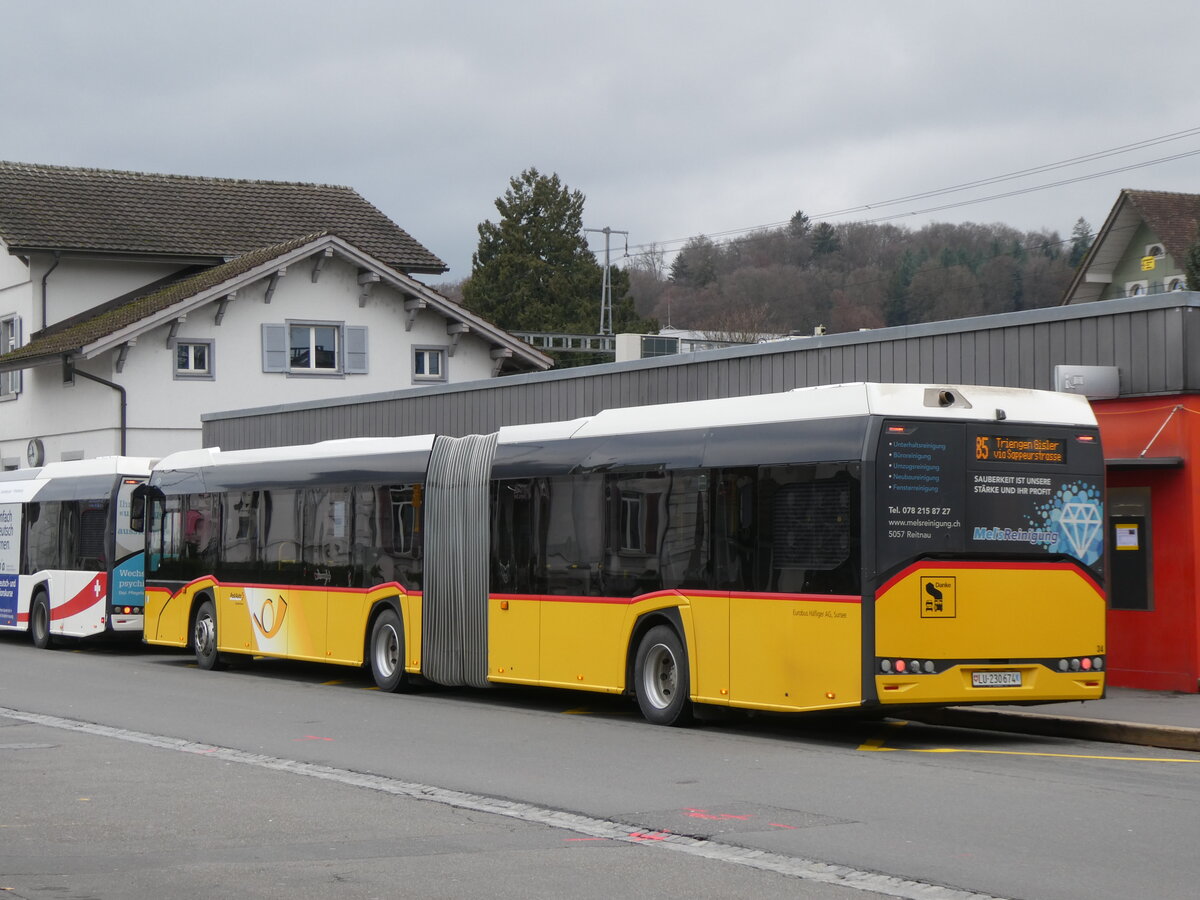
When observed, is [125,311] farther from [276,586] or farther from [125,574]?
[276,586]

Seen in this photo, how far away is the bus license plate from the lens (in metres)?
13.8

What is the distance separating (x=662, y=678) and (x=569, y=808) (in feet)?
18.3

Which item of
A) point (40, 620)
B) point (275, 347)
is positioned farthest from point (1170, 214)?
point (40, 620)

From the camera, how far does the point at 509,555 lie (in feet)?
59.5

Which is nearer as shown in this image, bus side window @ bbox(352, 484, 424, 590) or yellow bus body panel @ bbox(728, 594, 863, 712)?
yellow bus body panel @ bbox(728, 594, 863, 712)

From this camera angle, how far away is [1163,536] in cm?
1752

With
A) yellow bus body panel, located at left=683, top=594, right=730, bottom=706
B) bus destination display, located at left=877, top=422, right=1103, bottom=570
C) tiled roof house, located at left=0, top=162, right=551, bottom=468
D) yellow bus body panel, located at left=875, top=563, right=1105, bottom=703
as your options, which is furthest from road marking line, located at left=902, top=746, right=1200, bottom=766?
tiled roof house, located at left=0, top=162, right=551, bottom=468

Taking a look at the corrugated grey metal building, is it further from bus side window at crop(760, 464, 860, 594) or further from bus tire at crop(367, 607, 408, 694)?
bus tire at crop(367, 607, 408, 694)

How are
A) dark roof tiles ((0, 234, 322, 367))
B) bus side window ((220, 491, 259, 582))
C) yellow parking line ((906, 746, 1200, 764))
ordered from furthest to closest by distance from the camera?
dark roof tiles ((0, 234, 322, 367)) → bus side window ((220, 491, 259, 582)) → yellow parking line ((906, 746, 1200, 764))

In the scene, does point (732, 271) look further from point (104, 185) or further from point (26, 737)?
point (26, 737)

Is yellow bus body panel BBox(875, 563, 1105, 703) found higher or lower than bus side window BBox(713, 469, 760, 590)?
lower

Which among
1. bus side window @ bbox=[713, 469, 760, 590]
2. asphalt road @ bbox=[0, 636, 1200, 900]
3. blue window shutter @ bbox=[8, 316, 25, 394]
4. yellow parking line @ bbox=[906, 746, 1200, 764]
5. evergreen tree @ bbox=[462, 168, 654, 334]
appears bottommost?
yellow parking line @ bbox=[906, 746, 1200, 764]

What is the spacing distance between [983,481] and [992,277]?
2135 inches

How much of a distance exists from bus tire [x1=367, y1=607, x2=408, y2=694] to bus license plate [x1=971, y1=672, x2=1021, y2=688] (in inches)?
311
